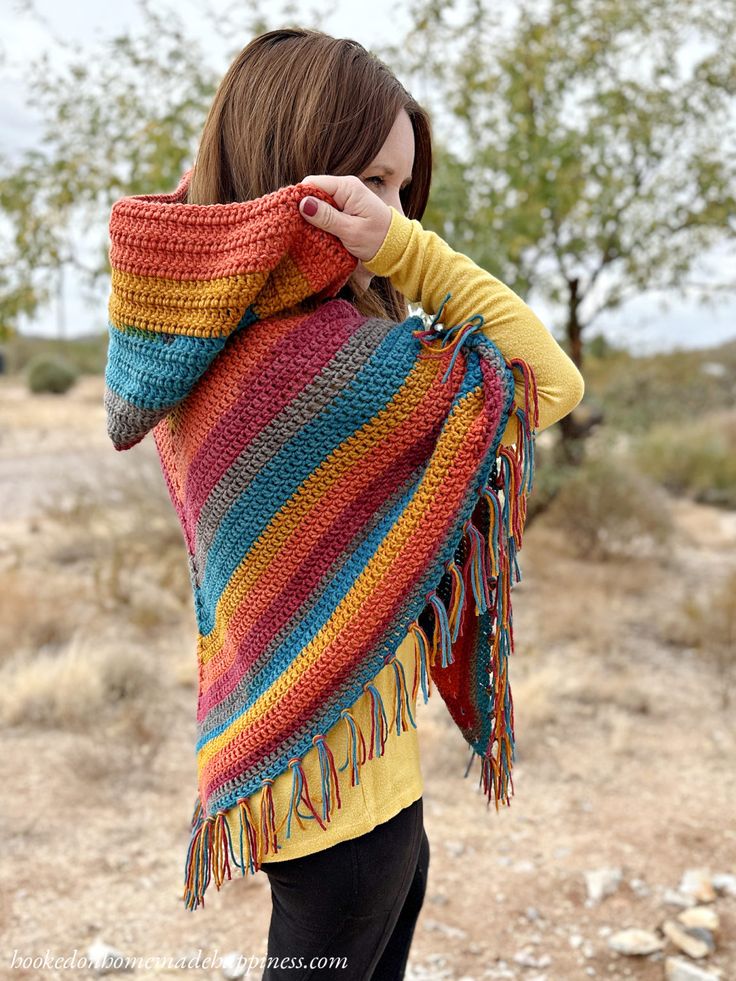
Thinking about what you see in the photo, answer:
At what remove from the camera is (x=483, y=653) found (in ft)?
5.23

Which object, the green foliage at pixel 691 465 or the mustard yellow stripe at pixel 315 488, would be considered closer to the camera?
the mustard yellow stripe at pixel 315 488

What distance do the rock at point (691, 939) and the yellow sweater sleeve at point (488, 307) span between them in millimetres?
2038

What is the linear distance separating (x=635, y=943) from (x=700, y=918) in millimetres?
249

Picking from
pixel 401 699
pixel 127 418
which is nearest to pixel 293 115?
pixel 127 418

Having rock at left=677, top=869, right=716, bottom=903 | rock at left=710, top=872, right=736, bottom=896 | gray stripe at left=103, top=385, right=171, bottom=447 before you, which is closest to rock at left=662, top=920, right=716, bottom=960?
rock at left=677, top=869, right=716, bottom=903

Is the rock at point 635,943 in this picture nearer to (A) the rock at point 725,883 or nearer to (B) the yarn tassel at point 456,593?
(A) the rock at point 725,883

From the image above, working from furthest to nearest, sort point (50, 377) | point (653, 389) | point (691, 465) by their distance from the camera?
point (50, 377)
point (653, 389)
point (691, 465)

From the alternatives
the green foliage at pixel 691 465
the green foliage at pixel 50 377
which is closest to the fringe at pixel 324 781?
the green foliage at pixel 691 465

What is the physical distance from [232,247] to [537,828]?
2.82m

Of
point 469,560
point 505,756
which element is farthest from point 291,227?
point 505,756

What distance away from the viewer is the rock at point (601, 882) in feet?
9.73

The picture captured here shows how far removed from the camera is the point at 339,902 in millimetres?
1385

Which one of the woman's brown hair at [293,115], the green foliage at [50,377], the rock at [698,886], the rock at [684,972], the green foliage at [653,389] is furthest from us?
the green foliage at [50,377]

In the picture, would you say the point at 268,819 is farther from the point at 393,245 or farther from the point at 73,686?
the point at 73,686
